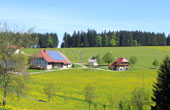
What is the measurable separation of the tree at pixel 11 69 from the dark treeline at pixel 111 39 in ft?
504

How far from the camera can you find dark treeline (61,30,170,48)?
Answer: 184125mm

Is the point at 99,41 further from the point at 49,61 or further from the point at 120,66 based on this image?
the point at 49,61

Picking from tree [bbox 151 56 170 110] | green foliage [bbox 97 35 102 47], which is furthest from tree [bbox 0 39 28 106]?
green foliage [bbox 97 35 102 47]

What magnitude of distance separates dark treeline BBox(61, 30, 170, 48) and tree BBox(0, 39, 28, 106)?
504 ft

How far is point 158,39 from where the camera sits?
19350cm

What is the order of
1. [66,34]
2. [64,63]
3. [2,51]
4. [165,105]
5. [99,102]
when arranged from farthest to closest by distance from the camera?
1. [66,34]
2. [64,63]
3. [99,102]
4. [2,51]
5. [165,105]

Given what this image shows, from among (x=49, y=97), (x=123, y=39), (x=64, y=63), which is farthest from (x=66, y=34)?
(x=49, y=97)

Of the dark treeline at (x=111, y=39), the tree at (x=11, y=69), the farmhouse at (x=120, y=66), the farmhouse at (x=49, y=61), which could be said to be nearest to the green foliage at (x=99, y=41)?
the dark treeline at (x=111, y=39)

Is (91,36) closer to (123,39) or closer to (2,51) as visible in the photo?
(123,39)

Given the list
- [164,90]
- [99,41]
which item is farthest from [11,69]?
[99,41]

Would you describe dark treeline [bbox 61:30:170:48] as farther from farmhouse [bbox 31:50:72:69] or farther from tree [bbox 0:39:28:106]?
tree [bbox 0:39:28:106]

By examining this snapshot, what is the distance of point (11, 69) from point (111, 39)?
525 feet

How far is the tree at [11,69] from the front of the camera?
91.5ft

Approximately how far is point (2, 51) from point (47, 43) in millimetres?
155712
